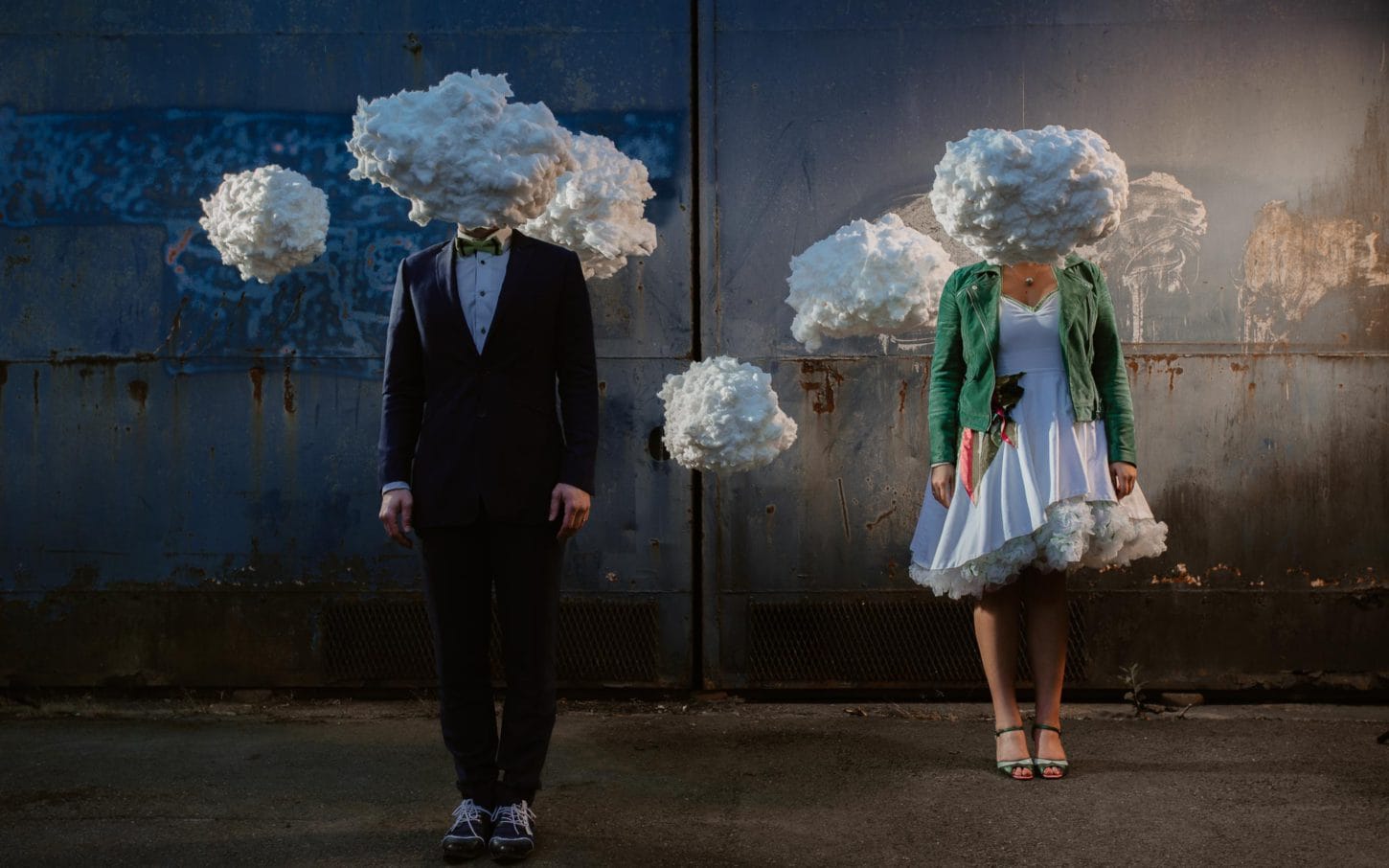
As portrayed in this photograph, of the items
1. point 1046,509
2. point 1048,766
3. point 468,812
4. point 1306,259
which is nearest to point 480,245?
point 468,812

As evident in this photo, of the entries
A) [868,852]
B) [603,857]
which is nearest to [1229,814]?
[868,852]

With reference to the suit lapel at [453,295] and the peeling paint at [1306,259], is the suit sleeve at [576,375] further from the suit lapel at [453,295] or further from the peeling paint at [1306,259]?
the peeling paint at [1306,259]

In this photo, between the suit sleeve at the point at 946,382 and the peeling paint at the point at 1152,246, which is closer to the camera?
the suit sleeve at the point at 946,382

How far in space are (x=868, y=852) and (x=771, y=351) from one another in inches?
81.0

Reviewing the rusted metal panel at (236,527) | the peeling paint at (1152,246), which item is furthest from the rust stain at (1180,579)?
the rusted metal panel at (236,527)

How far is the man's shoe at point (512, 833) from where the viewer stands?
3.01 m

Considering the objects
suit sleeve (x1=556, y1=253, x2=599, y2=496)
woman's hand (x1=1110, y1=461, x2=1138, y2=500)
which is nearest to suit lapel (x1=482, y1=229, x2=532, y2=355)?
suit sleeve (x1=556, y1=253, x2=599, y2=496)

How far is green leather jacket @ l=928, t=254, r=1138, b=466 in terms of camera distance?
3723mm

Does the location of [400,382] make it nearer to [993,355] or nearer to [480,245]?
[480,245]

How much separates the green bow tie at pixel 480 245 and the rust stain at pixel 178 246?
2063mm

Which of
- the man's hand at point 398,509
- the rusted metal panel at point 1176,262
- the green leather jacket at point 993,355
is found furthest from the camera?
the rusted metal panel at point 1176,262

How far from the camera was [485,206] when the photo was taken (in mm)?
3078

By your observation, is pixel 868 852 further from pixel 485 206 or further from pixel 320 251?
pixel 320 251

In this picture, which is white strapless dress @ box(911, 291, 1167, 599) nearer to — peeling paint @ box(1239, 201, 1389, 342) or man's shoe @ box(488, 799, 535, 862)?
peeling paint @ box(1239, 201, 1389, 342)
